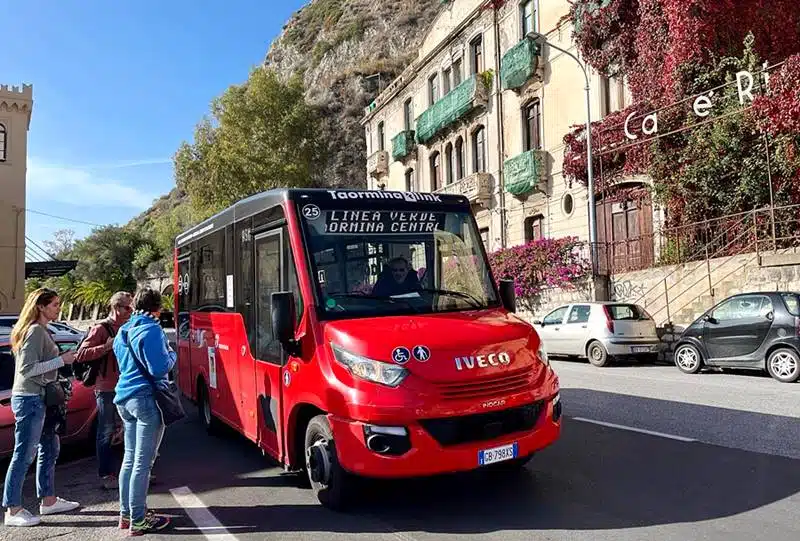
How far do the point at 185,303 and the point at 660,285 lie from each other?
1385cm

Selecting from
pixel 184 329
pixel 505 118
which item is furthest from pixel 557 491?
pixel 505 118

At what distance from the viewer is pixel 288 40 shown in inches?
3157

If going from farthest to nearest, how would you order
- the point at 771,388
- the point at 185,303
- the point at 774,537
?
the point at 771,388 < the point at 185,303 < the point at 774,537

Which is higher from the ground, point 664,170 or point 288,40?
point 288,40

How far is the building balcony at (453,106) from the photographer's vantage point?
2809cm

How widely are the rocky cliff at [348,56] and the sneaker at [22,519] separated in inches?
1840

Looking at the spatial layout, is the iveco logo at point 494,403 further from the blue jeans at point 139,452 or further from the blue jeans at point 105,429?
the blue jeans at point 105,429

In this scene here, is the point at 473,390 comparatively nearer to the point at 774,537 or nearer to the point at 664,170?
the point at 774,537

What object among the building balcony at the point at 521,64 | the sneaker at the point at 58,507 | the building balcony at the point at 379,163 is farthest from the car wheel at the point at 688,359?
the building balcony at the point at 379,163

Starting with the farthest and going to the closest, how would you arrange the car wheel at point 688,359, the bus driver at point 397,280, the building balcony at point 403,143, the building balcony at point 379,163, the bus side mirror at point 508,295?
the building balcony at point 379,163 → the building balcony at point 403,143 → the car wheel at point 688,359 → the bus side mirror at point 508,295 → the bus driver at point 397,280

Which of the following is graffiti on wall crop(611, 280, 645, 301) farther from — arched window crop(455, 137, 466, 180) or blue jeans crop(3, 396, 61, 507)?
blue jeans crop(3, 396, 61, 507)

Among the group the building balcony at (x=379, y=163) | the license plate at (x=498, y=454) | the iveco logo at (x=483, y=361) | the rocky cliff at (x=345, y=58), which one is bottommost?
the license plate at (x=498, y=454)

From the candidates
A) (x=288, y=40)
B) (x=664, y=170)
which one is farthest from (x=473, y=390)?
(x=288, y=40)

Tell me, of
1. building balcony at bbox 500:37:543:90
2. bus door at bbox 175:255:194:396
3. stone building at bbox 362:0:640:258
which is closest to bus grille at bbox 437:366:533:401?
bus door at bbox 175:255:194:396
